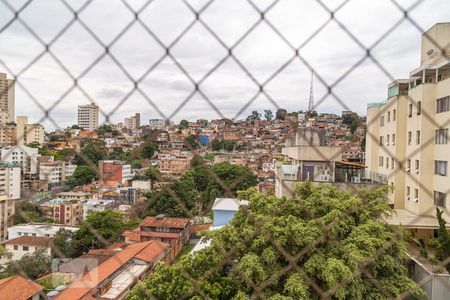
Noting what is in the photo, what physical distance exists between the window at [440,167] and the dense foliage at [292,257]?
177 centimetres

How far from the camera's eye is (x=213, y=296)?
3.80 meters

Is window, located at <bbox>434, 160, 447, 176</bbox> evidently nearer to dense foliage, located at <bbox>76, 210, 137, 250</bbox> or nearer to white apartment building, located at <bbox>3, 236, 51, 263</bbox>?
dense foliage, located at <bbox>76, 210, 137, 250</bbox>

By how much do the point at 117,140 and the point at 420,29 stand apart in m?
0.82

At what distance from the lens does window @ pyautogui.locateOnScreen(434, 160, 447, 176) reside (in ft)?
18.3

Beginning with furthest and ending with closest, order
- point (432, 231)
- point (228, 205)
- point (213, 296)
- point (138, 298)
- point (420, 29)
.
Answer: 1. point (228, 205)
2. point (432, 231)
3. point (138, 298)
4. point (213, 296)
5. point (420, 29)

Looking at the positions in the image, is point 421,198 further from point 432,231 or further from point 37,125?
point 37,125

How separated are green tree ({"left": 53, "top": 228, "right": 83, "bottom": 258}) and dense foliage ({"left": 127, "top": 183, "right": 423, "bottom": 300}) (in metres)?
7.52

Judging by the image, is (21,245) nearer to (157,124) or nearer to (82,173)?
(82,173)

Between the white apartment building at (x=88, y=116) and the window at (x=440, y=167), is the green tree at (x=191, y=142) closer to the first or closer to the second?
the white apartment building at (x=88, y=116)

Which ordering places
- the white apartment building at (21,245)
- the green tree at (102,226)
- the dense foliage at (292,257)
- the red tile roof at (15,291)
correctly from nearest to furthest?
the dense foliage at (292,257), the red tile roof at (15,291), the white apartment building at (21,245), the green tree at (102,226)

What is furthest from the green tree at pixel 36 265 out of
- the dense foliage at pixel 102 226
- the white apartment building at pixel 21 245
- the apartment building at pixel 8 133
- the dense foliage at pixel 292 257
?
the apartment building at pixel 8 133

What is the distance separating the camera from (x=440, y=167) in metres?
5.72

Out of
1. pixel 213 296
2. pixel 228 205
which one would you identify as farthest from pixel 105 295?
pixel 228 205

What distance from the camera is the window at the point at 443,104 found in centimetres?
460
